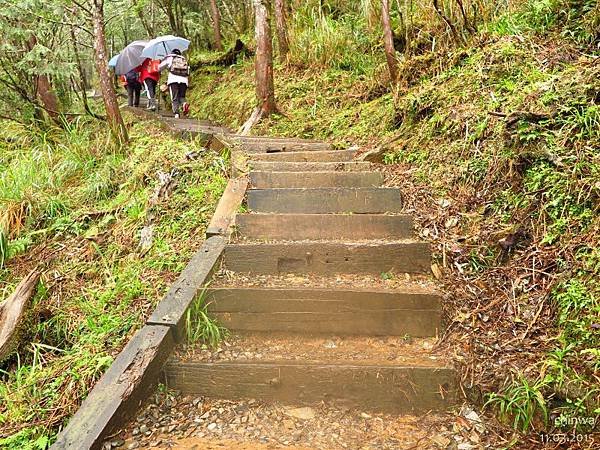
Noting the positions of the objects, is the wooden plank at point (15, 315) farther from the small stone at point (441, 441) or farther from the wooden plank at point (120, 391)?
the small stone at point (441, 441)

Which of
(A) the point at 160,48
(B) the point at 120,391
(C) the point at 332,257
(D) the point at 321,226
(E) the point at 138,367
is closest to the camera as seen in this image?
(B) the point at 120,391

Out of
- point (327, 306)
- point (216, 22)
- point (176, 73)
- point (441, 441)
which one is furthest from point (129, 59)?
point (441, 441)

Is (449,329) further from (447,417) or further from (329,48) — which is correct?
(329,48)

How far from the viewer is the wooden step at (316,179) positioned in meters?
4.40

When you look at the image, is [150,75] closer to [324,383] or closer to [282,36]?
[282,36]

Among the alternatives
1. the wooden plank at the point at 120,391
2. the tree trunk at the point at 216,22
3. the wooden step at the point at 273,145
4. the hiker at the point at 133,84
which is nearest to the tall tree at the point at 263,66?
the wooden step at the point at 273,145

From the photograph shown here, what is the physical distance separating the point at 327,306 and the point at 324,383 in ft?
1.80

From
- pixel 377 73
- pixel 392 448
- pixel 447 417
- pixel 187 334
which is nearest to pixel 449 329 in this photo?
pixel 447 417

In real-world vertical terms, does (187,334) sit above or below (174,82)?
below

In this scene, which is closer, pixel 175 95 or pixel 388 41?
pixel 388 41

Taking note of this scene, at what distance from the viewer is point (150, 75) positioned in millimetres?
10805

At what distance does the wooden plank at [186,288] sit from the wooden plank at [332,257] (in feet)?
0.48

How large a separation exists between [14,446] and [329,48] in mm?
7746

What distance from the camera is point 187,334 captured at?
2.71 m
